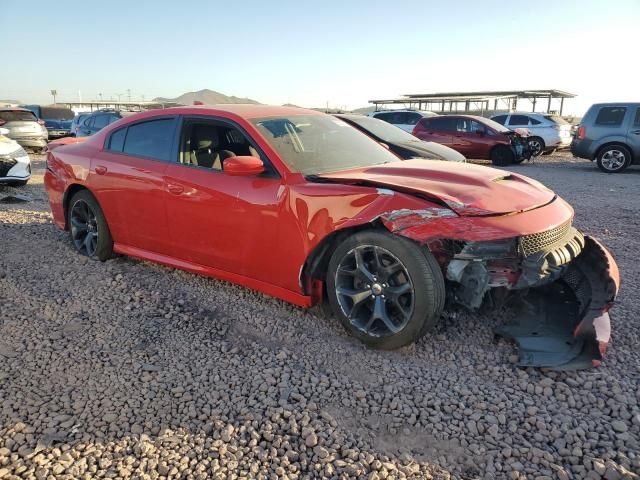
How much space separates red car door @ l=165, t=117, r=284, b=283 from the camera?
3471 mm

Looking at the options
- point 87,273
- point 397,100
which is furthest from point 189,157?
point 397,100

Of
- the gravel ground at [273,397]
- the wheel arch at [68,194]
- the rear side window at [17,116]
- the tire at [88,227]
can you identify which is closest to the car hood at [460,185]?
the gravel ground at [273,397]

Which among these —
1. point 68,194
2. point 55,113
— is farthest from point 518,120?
point 55,113

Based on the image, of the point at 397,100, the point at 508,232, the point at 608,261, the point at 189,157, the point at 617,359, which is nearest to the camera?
the point at 508,232

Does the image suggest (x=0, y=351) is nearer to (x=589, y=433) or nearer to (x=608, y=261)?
(x=589, y=433)

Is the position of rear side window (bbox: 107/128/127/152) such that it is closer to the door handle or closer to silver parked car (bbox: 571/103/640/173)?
the door handle

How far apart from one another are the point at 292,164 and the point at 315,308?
3.69ft

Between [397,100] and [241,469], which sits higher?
[397,100]

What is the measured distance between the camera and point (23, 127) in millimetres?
14055

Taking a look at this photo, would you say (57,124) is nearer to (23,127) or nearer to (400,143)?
(23,127)

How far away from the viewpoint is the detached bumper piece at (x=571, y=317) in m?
2.90

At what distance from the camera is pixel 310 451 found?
7.50 feet

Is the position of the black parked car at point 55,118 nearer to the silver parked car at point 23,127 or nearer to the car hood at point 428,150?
the silver parked car at point 23,127

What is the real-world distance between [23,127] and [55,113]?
32.1ft
